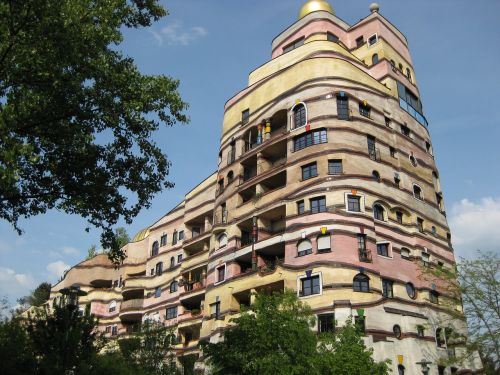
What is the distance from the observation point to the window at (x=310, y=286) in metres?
28.2

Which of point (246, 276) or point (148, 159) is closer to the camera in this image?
point (148, 159)

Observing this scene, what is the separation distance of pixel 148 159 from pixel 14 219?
4540 mm

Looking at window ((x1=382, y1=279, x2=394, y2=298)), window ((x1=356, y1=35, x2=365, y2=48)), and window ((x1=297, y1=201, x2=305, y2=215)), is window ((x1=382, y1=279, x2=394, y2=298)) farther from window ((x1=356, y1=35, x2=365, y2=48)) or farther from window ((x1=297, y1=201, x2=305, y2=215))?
window ((x1=356, y1=35, x2=365, y2=48))

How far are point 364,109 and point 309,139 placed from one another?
490 cm

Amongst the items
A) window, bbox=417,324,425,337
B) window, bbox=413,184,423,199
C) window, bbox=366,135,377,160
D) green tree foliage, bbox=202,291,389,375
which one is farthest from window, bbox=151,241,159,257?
green tree foliage, bbox=202,291,389,375

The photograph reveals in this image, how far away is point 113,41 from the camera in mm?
15719

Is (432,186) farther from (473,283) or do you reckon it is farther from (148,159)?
(148,159)

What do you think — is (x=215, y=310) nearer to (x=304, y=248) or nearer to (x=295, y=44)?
(x=304, y=248)

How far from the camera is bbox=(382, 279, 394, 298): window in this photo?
29.3 metres

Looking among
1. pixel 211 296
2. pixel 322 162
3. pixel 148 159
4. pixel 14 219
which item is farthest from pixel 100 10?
pixel 211 296

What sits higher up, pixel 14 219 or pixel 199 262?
pixel 199 262

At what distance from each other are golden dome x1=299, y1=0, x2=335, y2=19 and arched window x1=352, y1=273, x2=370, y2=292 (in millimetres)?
27083

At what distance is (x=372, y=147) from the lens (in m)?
33.5

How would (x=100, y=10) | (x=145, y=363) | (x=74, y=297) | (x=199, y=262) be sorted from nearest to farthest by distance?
(x=100, y=10) < (x=74, y=297) < (x=145, y=363) < (x=199, y=262)
